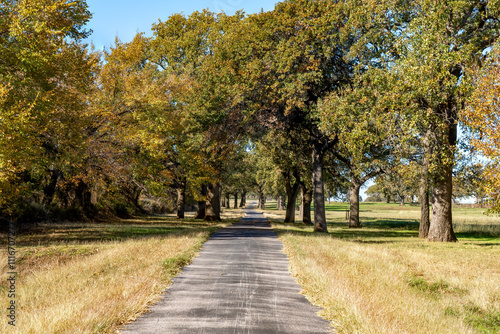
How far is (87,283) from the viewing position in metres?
8.93

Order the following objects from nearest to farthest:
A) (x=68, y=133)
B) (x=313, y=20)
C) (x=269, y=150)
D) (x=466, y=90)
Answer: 1. (x=466, y=90)
2. (x=68, y=133)
3. (x=313, y=20)
4. (x=269, y=150)

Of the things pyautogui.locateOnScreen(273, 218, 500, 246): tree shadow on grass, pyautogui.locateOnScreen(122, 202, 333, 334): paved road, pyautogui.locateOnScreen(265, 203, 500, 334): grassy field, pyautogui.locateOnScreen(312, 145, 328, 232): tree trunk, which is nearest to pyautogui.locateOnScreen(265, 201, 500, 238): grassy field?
pyautogui.locateOnScreen(273, 218, 500, 246): tree shadow on grass

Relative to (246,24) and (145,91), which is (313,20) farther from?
(145,91)

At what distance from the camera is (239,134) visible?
28703mm

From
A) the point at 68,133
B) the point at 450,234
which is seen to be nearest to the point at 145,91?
the point at 68,133

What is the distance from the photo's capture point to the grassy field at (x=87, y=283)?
19.1 feet

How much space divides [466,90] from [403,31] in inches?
248

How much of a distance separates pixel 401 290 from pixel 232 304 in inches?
167

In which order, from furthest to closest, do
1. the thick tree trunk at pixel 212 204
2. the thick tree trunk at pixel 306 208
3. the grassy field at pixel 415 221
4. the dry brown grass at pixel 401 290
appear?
the thick tree trunk at pixel 306 208 < the thick tree trunk at pixel 212 204 < the grassy field at pixel 415 221 < the dry brown grass at pixel 401 290

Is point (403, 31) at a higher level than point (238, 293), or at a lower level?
higher

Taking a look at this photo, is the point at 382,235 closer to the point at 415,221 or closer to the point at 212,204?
the point at 212,204

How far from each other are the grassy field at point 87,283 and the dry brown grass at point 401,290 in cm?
332

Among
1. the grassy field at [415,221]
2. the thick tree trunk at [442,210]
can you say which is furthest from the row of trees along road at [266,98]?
the grassy field at [415,221]

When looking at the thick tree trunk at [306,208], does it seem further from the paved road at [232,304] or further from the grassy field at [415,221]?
the paved road at [232,304]
